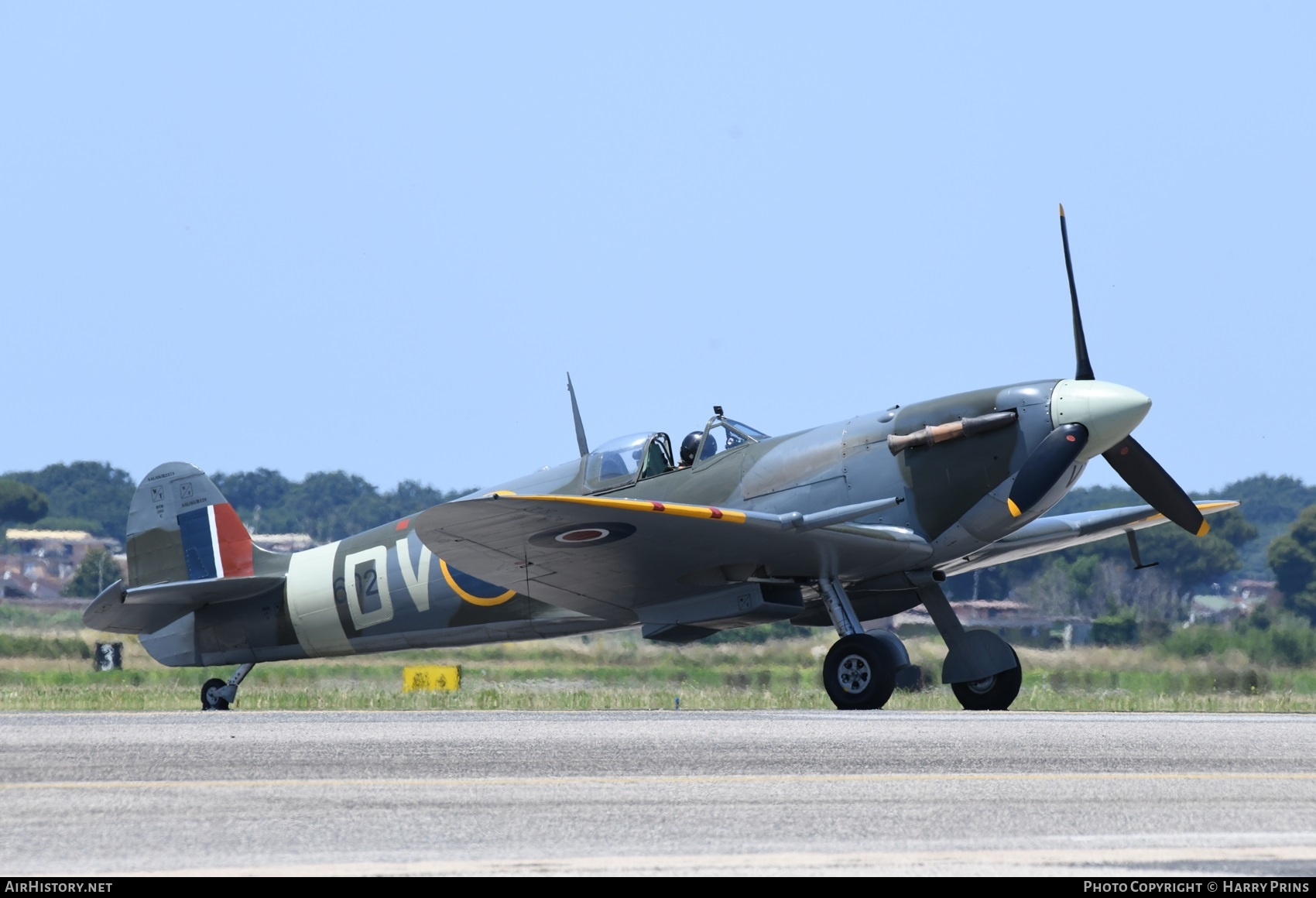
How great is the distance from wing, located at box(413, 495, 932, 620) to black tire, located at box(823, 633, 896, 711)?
812 millimetres

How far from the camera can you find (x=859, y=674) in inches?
508

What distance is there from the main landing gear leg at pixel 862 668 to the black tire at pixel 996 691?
1.42m

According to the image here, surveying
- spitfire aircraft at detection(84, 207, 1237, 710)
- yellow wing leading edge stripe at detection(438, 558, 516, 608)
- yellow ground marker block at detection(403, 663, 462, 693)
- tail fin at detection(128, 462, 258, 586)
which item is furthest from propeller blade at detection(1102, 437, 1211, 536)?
yellow ground marker block at detection(403, 663, 462, 693)

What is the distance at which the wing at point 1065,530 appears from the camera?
1527cm

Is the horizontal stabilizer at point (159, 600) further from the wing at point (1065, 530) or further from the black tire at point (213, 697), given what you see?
the wing at point (1065, 530)

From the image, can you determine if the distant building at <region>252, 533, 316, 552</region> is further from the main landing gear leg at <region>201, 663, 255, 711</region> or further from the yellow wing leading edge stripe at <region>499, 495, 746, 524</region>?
the yellow wing leading edge stripe at <region>499, 495, 746, 524</region>

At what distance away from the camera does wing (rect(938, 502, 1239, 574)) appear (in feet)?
50.1

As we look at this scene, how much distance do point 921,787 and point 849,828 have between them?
4.01 feet

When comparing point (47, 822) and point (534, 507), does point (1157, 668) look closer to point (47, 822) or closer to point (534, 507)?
point (534, 507)

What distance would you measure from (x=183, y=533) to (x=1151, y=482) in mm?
10114

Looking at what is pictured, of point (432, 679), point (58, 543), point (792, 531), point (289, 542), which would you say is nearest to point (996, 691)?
point (792, 531)

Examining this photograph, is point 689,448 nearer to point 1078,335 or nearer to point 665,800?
Answer: point 1078,335

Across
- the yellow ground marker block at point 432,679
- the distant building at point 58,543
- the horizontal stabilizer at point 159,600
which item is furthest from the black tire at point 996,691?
the distant building at point 58,543

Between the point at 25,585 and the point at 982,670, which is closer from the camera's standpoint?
the point at 982,670
